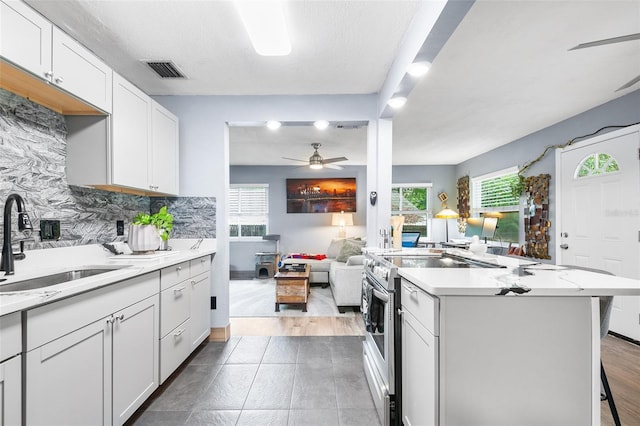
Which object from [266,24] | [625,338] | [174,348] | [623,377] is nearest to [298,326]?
[174,348]

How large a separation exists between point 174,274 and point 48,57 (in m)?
1.46

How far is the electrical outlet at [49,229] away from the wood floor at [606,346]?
184 centimetres

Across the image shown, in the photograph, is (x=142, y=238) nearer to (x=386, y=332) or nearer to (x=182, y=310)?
(x=182, y=310)

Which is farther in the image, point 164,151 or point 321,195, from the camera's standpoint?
point 321,195

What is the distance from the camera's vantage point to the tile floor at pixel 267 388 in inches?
69.3

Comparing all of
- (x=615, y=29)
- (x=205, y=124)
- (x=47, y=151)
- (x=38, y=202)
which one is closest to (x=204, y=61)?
(x=205, y=124)

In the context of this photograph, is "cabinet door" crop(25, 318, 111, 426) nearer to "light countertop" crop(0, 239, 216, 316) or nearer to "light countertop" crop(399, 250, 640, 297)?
"light countertop" crop(0, 239, 216, 316)

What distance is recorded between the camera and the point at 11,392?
980 mm

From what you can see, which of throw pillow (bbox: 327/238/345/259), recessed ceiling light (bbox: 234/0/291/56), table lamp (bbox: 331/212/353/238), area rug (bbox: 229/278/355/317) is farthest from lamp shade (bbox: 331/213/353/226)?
recessed ceiling light (bbox: 234/0/291/56)

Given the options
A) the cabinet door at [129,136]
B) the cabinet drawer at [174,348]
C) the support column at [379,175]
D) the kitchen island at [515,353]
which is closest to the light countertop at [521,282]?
the kitchen island at [515,353]

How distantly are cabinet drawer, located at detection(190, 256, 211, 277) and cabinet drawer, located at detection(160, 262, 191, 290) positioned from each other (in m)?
0.09

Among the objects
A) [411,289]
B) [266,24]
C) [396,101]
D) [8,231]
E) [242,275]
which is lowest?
[242,275]

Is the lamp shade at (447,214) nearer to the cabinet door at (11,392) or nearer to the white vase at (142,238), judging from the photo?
the white vase at (142,238)

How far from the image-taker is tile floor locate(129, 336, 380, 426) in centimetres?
176
